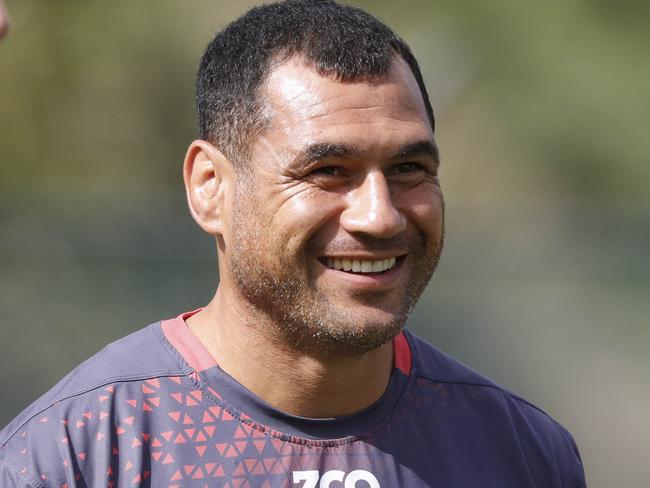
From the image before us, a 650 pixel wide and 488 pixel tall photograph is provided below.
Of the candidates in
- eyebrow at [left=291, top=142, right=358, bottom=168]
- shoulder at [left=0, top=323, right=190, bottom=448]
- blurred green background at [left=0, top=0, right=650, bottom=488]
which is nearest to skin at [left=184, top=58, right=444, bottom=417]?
eyebrow at [left=291, top=142, right=358, bottom=168]

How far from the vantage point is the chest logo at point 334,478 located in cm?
274

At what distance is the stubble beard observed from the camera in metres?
2.76

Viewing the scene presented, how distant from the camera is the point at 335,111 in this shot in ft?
9.12

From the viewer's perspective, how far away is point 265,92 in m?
2.88

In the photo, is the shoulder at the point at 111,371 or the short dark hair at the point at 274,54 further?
the short dark hair at the point at 274,54

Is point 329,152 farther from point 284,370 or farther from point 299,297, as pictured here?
point 284,370

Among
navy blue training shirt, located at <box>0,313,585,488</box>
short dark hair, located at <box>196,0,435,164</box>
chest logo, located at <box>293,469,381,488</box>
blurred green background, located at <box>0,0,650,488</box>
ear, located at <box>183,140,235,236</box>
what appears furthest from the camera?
blurred green background, located at <box>0,0,650,488</box>

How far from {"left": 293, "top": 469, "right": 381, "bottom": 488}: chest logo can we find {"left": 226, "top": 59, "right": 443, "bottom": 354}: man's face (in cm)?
30

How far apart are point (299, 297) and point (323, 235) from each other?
16cm

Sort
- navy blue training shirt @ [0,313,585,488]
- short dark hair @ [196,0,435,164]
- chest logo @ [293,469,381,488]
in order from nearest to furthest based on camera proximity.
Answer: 1. navy blue training shirt @ [0,313,585,488]
2. chest logo @ [293,469,381,488]
3. short dark hair @ [196,0,435,164]

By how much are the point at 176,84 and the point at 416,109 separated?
9072 millimetres

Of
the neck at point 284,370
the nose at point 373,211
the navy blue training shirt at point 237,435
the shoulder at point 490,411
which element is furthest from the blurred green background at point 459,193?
the nose at point 373,211

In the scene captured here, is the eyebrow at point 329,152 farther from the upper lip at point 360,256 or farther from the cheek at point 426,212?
the upper lip at point 360,256

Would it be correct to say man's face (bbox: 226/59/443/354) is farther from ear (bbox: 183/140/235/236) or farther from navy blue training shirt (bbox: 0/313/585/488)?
navy blue training shirt (bbox: 0/313/585/488)
